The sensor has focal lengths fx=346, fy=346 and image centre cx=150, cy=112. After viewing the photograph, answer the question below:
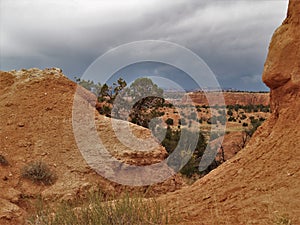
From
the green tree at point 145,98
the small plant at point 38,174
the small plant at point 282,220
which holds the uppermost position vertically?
the green tree at point 145,98

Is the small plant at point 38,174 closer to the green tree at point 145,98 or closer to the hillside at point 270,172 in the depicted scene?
the hillside at point 270,172

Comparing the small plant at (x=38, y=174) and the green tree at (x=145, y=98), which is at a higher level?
the green tree at (x=145, y=98)

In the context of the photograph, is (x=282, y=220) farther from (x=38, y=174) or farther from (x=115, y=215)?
(x=38, y=174)

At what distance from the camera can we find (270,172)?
5.18 m

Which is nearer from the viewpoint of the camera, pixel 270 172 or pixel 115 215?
pixel 115 215

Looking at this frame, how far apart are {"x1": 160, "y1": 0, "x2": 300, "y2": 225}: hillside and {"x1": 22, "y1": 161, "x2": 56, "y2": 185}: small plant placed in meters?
3.05

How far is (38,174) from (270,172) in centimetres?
492

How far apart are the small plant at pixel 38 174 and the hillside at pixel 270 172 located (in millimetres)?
3051

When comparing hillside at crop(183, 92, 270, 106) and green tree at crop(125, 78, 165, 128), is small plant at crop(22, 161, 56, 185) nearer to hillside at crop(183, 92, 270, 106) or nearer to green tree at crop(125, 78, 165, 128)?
green tree at crop(125, 78, 165, 128)

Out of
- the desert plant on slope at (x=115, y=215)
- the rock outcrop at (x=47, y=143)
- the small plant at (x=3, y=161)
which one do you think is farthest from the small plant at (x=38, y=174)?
the desert plant on slope at (x=115, y=215)

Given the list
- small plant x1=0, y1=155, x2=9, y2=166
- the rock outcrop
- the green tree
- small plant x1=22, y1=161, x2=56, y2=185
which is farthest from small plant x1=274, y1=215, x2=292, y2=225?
the green tree

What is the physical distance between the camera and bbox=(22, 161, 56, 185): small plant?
24.9 feet

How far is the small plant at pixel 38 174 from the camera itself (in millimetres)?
7590

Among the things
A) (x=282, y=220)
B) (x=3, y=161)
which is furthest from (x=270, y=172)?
(x=3, y=161)
